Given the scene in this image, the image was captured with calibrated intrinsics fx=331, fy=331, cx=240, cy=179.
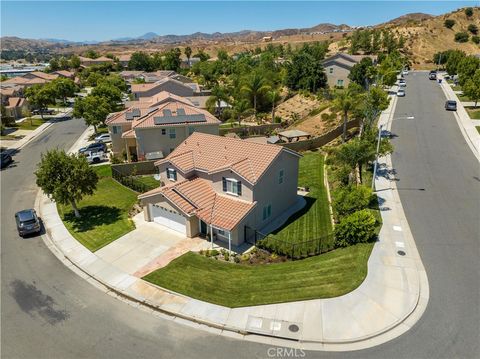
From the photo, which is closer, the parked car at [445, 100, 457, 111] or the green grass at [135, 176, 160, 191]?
the green grass at [135, 176, 160, 191]

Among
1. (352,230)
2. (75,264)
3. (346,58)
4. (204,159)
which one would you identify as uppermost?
(346,58)

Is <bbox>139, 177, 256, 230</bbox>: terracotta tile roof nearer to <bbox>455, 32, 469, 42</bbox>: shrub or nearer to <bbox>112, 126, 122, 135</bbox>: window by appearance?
<bbox>112, 126, 122, 135</bbox>: window

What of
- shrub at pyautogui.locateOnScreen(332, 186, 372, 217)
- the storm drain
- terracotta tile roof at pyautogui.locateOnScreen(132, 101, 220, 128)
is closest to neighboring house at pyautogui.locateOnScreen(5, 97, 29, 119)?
terracotta tile roof at pyautogui.locateOnScreen(132, 101, 220, 128)

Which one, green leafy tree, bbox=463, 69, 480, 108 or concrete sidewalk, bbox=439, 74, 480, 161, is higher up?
green leafy tree, bbox=463, 69, 480, 108

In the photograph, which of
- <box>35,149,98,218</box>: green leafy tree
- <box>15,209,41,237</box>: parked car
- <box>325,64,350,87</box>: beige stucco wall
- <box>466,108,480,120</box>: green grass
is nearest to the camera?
<box>15,209,41,237</box>: parked car

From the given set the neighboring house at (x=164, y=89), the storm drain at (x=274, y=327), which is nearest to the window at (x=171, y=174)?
the storm drain at (x=274, y=327)

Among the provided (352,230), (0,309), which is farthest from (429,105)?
(0,309)

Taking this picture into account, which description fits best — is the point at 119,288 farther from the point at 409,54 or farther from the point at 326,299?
the point at 409,54

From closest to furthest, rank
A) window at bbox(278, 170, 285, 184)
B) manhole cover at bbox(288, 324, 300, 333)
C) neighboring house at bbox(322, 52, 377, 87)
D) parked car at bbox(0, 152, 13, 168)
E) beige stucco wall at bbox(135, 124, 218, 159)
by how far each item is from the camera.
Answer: manhole cover at bbox(288, 324, 300, 333), window at bbox(278, 170, 285, 184), beige stucco wall at bbox(135, 124, 218, 159), parked car at bbox(0, 152, 13, 168), neighboring house at bbox(322, 52, 377, 87)
